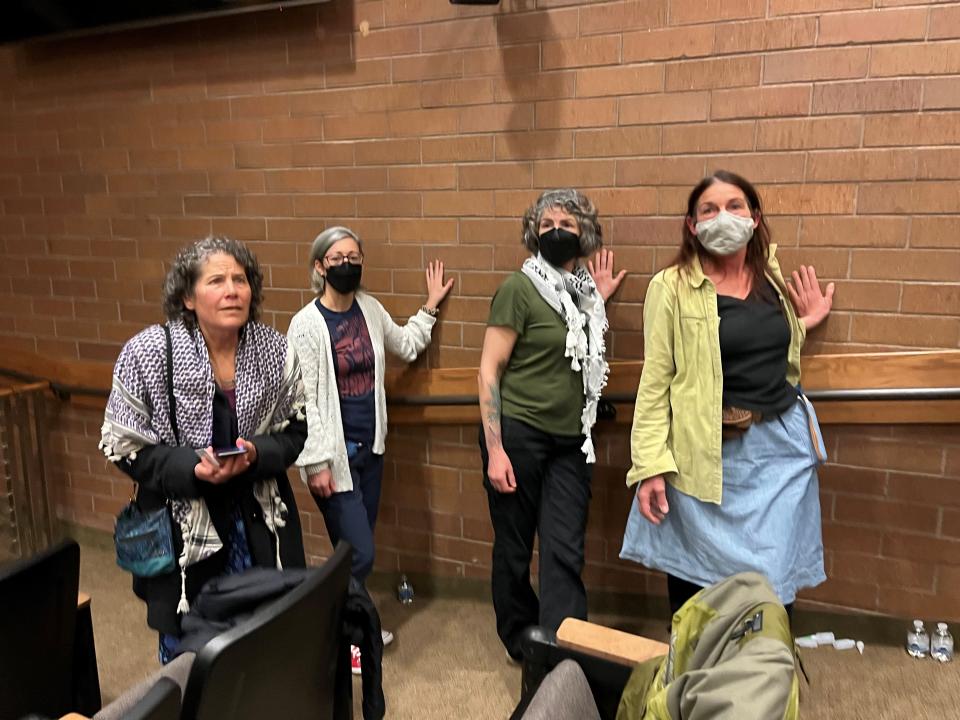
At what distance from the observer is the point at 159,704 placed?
1.01 meters

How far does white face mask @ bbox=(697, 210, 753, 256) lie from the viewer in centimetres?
197

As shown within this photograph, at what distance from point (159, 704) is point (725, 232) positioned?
165 centimetres

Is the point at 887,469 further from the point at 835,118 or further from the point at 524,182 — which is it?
the point at 524,182

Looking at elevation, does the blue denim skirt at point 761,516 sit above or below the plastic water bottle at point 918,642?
above

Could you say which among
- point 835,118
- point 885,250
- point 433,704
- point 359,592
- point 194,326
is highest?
point 835,118

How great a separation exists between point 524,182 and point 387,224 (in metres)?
0.55

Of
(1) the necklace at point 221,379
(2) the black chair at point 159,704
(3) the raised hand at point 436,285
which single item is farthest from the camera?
(3) the raised hand at point 436,285

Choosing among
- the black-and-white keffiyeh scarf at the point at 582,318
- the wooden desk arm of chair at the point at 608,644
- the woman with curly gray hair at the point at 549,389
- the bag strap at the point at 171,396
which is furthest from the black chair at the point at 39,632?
the black-and-white keffiyeh scarf at the point at 582,318

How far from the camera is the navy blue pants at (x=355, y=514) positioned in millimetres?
2463

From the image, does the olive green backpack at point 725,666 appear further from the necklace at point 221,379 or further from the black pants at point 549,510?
the necklace at point 221,379

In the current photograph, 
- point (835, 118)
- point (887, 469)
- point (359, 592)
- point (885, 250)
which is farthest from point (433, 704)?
point (835, 118)

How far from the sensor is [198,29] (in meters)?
2.98

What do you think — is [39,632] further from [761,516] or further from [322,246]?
[761,516]

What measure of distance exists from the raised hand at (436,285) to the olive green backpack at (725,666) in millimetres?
1627
